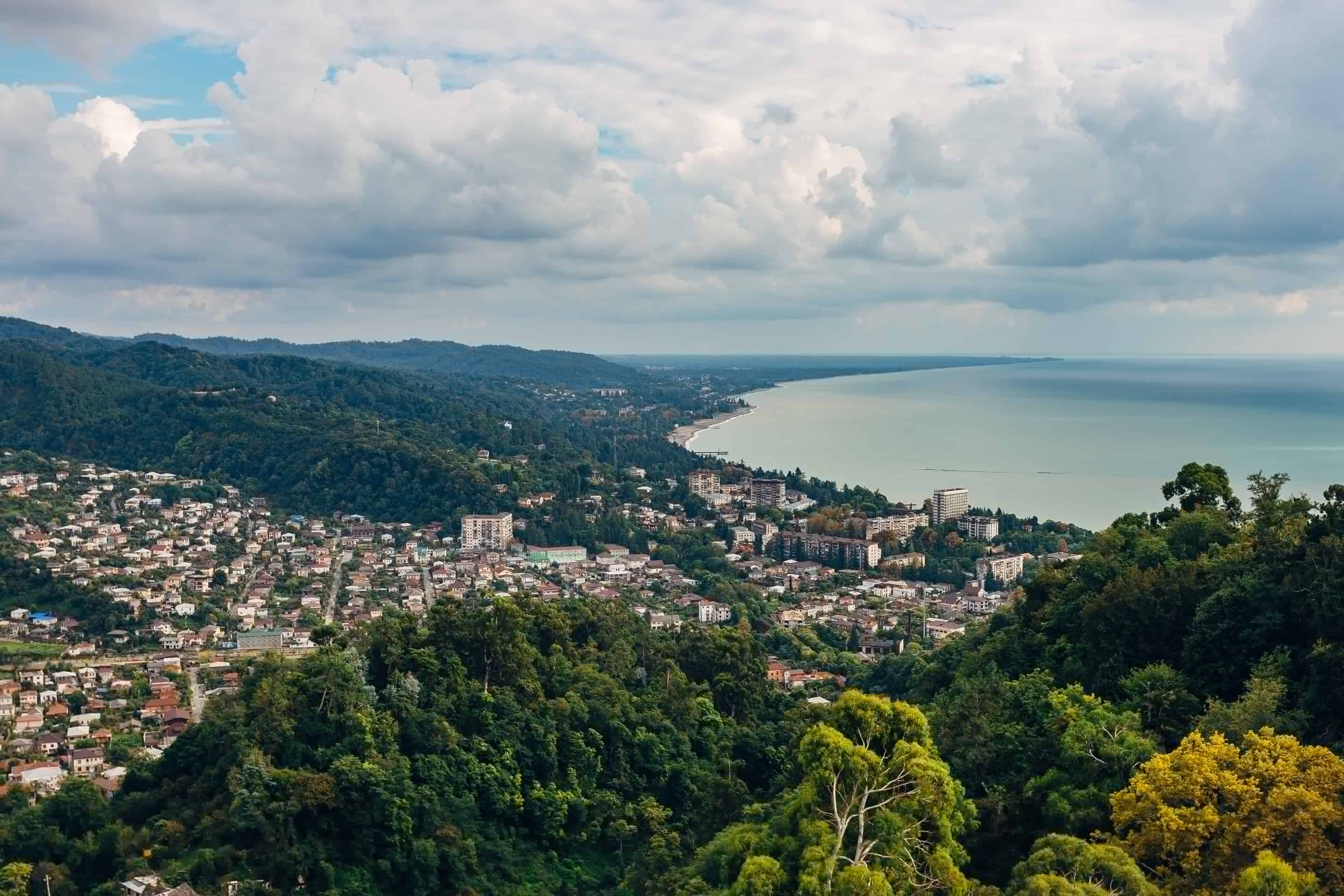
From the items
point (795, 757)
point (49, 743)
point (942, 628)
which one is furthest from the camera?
point (942, 628)

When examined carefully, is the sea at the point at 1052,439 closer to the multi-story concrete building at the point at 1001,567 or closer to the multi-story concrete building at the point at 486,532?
the multi-story concrete building at the point at 1001,567

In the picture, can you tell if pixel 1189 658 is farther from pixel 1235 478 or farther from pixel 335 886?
Result: pixel 1235 478

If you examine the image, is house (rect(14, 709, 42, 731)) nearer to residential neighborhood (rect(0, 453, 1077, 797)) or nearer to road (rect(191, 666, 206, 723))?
residential neighborhood (rect(0, 453, 1077, 797))

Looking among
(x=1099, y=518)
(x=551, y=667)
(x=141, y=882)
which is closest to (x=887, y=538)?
(x=1099, y=518)

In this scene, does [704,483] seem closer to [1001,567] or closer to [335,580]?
[1001,567]

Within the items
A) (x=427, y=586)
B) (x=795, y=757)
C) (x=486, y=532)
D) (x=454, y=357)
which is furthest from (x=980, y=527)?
(x=454, y=357)

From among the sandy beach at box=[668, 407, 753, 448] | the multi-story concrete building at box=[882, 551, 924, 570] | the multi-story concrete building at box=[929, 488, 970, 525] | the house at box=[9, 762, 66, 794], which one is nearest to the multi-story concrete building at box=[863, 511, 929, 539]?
the multi-story concrete building at box=[929, 488, 970, 525]
